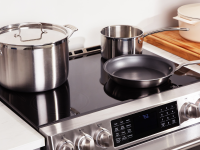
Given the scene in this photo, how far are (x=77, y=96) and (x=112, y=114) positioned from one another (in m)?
0.20

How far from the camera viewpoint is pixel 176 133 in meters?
1.13

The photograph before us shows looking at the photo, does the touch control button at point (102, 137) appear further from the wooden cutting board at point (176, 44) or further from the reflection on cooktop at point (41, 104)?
the wooden cutting board at point (176, 44)

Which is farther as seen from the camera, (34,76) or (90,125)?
(34,76)

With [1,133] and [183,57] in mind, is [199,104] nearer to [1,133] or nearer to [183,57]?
[183,57]

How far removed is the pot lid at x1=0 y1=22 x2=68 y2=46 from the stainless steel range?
187 mm

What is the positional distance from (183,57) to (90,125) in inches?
29.1

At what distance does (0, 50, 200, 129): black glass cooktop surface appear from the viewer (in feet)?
3.38

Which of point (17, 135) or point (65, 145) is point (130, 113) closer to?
point (65, 145)

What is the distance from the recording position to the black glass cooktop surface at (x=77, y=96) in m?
1.03

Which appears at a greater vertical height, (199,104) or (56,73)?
(56,73)

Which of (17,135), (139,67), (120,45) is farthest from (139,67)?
(17,135)

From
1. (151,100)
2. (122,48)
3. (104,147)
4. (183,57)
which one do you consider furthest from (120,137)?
(183,57)

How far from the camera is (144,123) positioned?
105 centimetres

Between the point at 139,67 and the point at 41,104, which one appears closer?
the point at 41,104
